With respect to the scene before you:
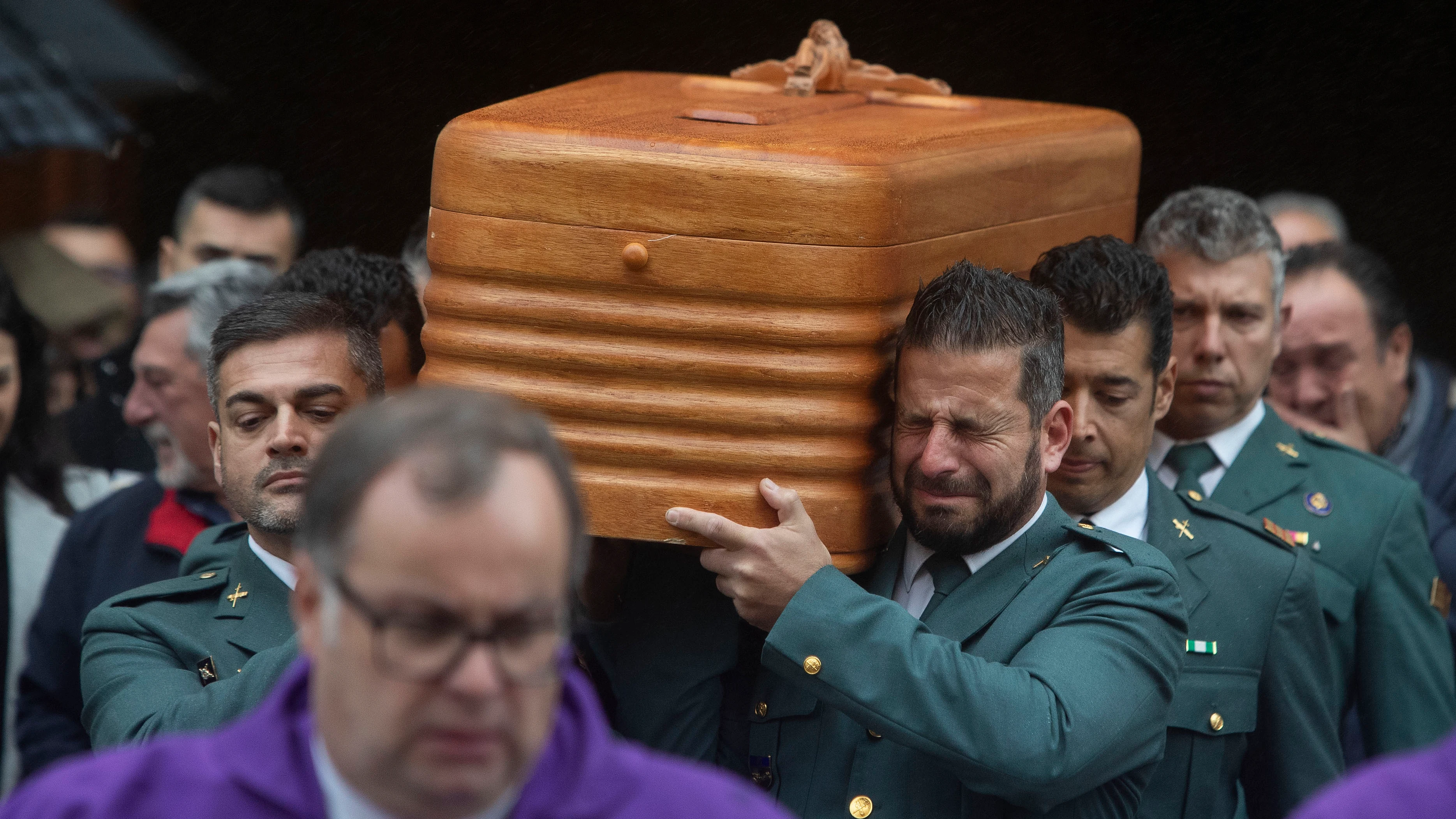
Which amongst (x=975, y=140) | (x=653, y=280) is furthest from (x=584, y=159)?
(x=975, y=140)

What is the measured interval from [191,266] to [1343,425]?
10.8 feet

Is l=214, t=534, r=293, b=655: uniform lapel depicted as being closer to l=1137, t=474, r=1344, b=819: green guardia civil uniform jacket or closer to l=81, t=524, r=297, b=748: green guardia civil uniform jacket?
l=81, t=524, r=297, b=748: green guardia civil uniform jacket

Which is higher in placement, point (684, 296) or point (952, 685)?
point (684, 296)

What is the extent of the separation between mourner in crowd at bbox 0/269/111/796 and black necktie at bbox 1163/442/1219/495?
2.60 metres

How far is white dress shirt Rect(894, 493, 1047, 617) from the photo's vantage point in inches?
103

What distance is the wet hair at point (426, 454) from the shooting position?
1548 mm

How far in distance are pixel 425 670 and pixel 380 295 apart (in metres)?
1.85

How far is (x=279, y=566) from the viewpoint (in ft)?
9.24

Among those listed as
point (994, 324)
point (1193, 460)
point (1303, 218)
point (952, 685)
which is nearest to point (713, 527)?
point (952, 685)

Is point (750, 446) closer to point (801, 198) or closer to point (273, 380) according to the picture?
point (801, 198)

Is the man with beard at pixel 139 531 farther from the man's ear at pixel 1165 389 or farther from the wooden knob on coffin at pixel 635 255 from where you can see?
the man's ear at pixel 1165 389

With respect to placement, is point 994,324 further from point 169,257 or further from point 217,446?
point 169,257

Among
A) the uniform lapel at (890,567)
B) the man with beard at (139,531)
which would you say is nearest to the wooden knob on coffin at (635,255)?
the uniform lapel at (890,567)

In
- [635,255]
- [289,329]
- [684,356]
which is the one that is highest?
[635,255]
